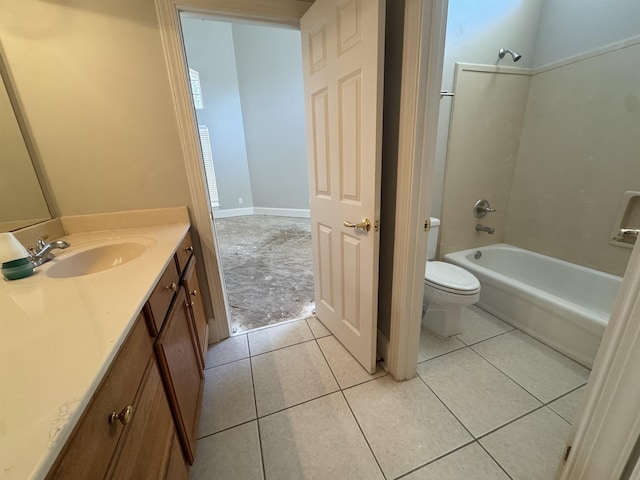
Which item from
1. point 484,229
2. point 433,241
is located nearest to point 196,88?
point 433,241

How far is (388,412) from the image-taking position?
1.26m

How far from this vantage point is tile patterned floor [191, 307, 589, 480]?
105cm

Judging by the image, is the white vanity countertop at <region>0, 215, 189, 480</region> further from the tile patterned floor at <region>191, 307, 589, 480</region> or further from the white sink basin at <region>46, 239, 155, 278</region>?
the tile patterned floor at <region>191, 307, 589, 480</region>

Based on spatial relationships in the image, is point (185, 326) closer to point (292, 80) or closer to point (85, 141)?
point (85, 141)

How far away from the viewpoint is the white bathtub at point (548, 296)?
1483mm

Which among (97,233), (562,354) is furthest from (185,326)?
(562,354)

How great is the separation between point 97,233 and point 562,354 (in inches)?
110

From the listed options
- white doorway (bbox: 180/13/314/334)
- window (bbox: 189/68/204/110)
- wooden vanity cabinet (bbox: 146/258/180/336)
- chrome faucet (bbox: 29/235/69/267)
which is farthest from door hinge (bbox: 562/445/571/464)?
window (bbox: 189/68/204/110)

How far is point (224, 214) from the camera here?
562 cm

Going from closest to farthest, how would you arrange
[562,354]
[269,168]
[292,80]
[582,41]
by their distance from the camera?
[562,354] < [582,41] < [292,80] < [269,168]

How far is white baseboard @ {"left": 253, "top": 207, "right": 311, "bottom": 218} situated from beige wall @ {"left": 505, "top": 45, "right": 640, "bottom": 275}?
11.6 feet

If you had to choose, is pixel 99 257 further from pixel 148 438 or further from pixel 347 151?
pixel 347 151

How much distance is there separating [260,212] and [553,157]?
487cm

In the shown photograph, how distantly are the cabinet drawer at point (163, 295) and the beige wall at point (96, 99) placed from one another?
66cm
